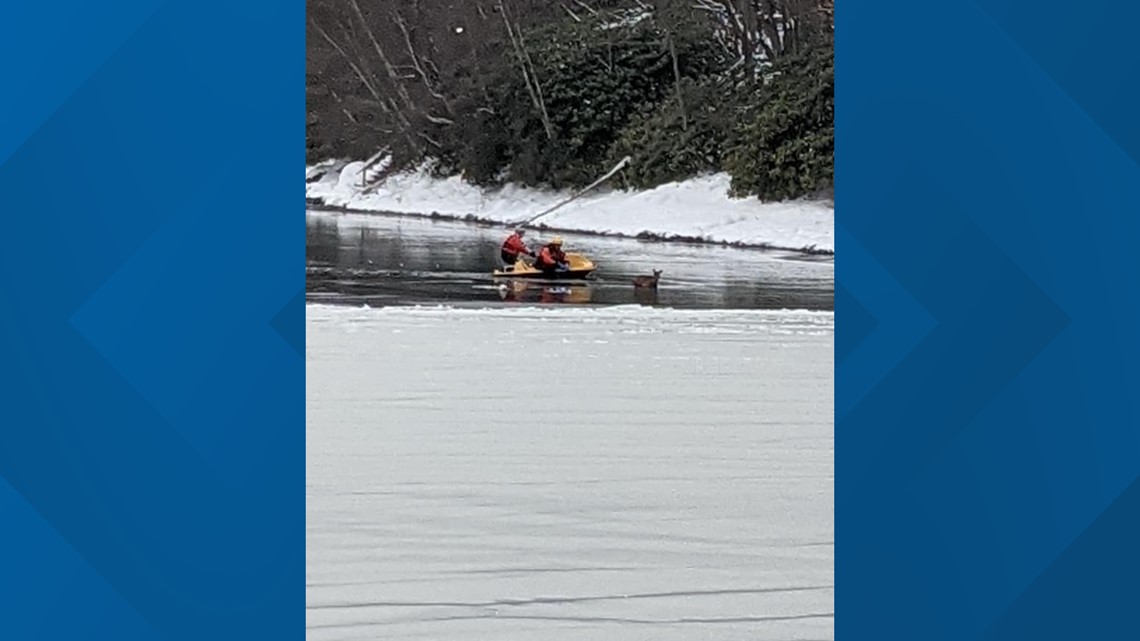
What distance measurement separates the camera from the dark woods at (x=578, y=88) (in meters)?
18.9

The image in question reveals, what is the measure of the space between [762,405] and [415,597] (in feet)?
10.3

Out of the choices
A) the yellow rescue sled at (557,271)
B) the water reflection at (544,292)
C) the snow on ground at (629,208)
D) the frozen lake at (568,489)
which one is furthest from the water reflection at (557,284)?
the frozen lake at (568,489)

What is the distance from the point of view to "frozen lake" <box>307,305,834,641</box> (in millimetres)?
3959

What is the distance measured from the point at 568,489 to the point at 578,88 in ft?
55.9

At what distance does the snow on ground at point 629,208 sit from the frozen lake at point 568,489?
8666mm

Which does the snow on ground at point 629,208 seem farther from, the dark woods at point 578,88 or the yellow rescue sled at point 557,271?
the yellow rescue sled at point 557,271

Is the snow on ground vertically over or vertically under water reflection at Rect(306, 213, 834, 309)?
over

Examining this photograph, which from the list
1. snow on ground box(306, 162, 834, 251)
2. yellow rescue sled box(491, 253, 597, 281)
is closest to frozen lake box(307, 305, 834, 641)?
yellow rescue sled box(491, 253, 597, 281)

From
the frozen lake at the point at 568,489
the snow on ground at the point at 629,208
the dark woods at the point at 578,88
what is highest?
the dark woods at the point at 578,88

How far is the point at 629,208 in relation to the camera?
64.7 ft

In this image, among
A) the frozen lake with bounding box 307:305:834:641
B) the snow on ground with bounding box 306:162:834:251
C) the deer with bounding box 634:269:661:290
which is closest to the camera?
the frozen lake with bounding box 307:305:834:641

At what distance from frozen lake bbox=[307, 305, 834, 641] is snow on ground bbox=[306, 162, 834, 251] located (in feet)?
28.4

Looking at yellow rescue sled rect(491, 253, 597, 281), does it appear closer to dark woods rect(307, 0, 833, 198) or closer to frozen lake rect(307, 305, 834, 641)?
frozen lake rect(307, 305, 834, 641)

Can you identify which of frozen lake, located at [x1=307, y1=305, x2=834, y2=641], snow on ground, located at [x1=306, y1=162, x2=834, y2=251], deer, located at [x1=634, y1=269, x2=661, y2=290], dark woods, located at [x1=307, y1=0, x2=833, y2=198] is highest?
dark woods, located at [x1=307, y1=0, x2=833, y2=198]
